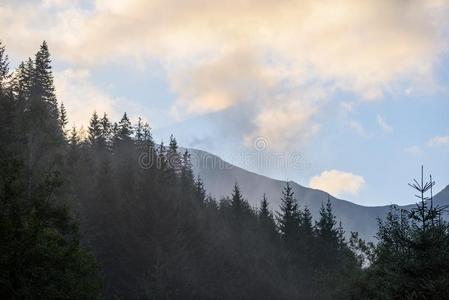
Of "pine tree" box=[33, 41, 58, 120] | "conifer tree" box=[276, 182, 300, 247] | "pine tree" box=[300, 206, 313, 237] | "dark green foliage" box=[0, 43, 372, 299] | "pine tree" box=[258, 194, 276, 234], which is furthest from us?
"pine tree" box=[258, 194, 276, 234]

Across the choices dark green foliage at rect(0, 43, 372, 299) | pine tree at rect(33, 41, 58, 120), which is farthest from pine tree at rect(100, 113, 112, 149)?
pine tree at rect(33, 41, 58, 120)

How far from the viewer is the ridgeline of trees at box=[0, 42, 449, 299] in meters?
17.5

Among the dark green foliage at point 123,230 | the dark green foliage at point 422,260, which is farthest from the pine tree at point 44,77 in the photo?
the dark green foliage at point 422,260

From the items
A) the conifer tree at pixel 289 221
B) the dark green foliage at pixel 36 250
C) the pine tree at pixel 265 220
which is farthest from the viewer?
the pine tree at pixel 265 220

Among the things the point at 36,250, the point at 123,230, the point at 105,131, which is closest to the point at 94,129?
the point at 105,131

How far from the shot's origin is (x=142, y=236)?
4731cm

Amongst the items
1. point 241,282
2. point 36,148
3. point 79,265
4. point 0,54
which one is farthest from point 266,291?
point 79,265

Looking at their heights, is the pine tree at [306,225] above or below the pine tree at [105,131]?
below

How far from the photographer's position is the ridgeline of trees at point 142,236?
57.3ft

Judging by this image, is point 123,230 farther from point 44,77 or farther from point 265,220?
point 265,220

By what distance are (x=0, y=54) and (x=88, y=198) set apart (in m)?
16.5

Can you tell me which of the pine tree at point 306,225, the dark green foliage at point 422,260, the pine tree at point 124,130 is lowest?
the dark green foliage at point 422,260

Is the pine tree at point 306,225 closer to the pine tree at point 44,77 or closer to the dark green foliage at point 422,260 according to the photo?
the pine tree at point 44,77

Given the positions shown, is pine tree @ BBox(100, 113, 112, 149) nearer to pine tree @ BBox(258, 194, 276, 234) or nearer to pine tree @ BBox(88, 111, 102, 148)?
pine tree @ BBox(88, 111, 102, 148)
